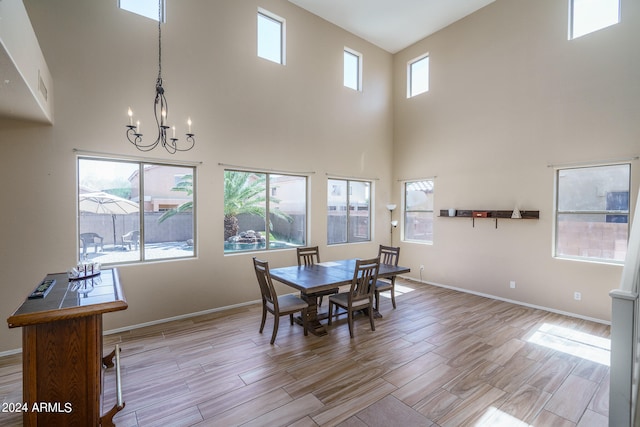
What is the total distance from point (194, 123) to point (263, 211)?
181cm

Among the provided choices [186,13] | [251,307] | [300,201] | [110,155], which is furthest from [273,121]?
[251,307]

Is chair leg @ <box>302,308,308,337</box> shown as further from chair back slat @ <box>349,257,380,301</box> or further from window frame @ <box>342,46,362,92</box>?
window frame @ <box>342,46,362,92</box>

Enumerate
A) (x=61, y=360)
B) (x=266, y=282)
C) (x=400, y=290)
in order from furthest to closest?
1. (x=400, y=290)
2. (x=266, y=282)
3. (x=61, y=360)

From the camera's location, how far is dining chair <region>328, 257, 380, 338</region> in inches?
147

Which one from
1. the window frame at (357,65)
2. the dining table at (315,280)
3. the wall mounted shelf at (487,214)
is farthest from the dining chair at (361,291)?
the window frame at (357,65)

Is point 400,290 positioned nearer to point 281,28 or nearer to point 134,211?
point 134,211

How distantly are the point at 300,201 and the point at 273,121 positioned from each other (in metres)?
1.56

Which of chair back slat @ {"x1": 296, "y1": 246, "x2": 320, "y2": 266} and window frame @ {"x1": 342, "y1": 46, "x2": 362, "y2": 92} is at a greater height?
window frame @ {"x1": 342, "y1": 46, "x2": 362, "y2": 92}

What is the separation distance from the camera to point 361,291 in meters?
3.89

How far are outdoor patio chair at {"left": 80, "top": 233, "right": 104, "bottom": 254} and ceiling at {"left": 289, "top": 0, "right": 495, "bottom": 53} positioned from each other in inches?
200

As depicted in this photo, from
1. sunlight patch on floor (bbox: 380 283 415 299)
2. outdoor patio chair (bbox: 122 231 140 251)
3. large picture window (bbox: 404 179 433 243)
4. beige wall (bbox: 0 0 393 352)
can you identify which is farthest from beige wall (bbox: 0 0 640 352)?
sunlight patch on floor (bbox: 380 283 415 299)

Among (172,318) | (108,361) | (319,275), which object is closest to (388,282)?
(319,275)

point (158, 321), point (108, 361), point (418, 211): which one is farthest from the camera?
point (418, 211)

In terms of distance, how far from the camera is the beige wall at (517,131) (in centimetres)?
423
